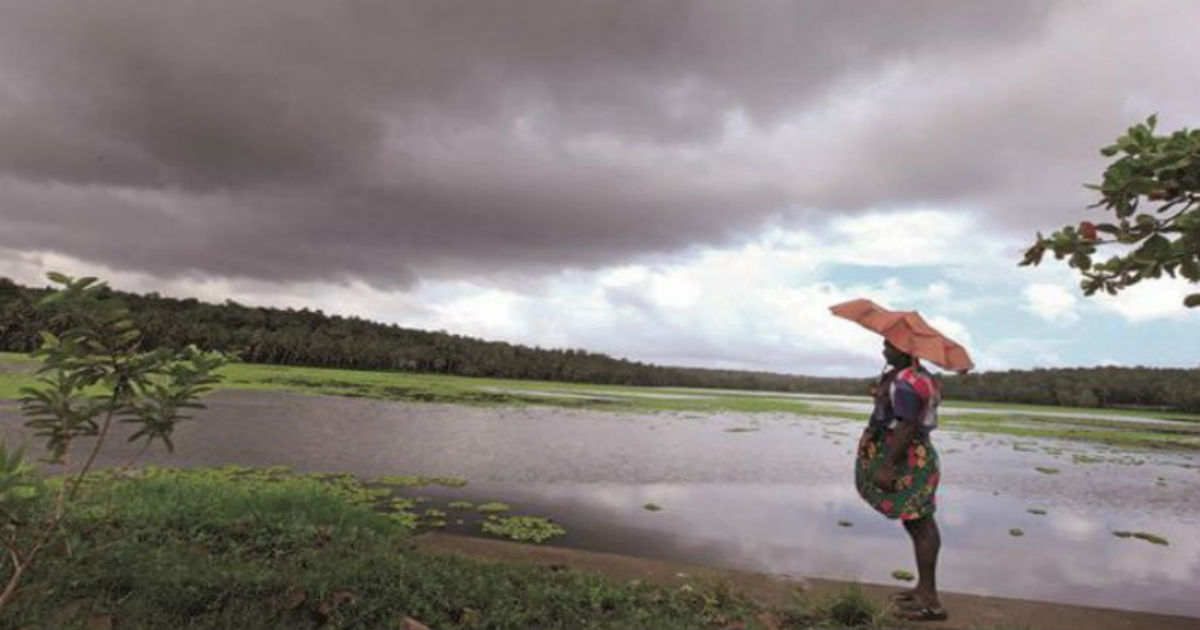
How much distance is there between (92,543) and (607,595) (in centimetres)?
541

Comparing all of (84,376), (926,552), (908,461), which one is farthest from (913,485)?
(84,376)

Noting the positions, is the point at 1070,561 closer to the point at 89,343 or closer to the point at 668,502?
the point at 668,502

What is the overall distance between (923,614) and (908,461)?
153 centimetres

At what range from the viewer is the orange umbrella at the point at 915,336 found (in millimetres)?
6230

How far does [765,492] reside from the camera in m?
15.8

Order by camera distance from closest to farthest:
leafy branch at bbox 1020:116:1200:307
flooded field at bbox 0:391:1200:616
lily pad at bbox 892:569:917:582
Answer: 1. leafy branch at bbox 1020:116:1200:307
2. lily pad at bbox 892:569:917:582
3. flooded field at bbox 0:391:1200:616

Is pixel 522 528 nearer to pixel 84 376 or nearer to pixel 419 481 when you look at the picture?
pixel 419 481

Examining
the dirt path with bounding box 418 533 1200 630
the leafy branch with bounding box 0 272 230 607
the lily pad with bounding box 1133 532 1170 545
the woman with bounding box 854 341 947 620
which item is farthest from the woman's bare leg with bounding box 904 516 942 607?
the lily pad with bounding box 1133 532 1170 545

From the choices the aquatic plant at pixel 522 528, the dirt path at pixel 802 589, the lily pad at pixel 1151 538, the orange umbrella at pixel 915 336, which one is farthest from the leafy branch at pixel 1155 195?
the lily pad at pixel 1151 538

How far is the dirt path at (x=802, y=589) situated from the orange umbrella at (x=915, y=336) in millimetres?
2509

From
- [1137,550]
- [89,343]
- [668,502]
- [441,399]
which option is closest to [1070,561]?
[1137,550]

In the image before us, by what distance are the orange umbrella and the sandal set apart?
2.38 metres

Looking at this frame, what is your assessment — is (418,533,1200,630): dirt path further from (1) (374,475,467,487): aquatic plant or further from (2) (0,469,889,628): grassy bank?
(1) (374,475,467,487): aquatic plant

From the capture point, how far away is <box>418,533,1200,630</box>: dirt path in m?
6.83
